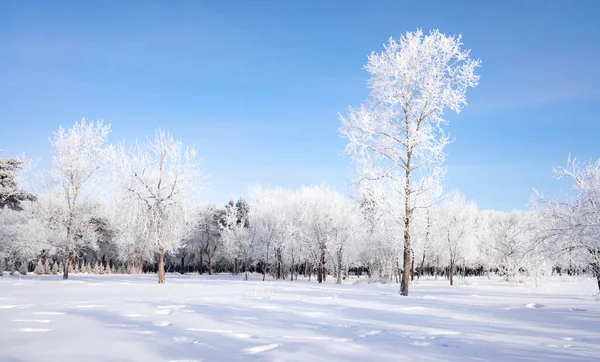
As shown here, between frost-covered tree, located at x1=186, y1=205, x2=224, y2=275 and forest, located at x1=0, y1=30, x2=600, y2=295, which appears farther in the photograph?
frost-covered tree, located at x1=186, y1=205, x2=224, y2=275

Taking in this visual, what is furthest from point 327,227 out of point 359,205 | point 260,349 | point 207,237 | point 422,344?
point 260,349

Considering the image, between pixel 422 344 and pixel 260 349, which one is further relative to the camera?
pixel 422 344

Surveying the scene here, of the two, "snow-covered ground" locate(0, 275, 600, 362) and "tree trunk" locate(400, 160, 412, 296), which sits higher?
"tree trunk" locate(400, 160, 412, 296)

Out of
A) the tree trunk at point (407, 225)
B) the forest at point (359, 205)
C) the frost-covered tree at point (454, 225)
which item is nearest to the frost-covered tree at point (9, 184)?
the forest at point (359, 205)

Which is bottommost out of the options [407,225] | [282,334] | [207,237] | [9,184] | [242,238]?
[282,334]

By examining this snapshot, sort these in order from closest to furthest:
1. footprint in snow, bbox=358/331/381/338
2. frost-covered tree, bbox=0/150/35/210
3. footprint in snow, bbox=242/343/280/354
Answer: footprint in snow, bbox=242/343/280/354
footprint in snow, bbox=358/331/381/338
frost-covered tree, bbox=0/150/35/210

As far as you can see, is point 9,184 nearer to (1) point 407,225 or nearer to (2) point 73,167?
(2) point 73,167

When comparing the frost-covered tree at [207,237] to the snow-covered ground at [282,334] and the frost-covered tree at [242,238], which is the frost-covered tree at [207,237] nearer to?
the frost-covered tree at [242,238]

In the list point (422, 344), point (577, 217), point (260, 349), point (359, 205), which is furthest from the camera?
point (359, 205)

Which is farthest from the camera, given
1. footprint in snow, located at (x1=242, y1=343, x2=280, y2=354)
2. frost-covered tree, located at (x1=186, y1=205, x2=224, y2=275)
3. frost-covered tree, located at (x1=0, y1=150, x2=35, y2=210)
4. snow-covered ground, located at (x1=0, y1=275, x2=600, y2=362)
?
frost-covered tree, located at (x1=186, y1=205, x2=224, y2=275)

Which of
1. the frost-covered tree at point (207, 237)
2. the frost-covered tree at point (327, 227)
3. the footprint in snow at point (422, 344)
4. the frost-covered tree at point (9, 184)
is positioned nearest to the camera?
the footprint in snow at point (422, 344)

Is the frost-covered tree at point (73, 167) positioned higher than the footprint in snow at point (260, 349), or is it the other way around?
the frost-covered tree at point (73, 167)

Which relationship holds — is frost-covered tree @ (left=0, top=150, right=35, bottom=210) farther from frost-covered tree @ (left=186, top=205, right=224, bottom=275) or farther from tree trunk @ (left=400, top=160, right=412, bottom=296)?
frost-covered tree @ (left=186, top=205, right=224, bottom=275)

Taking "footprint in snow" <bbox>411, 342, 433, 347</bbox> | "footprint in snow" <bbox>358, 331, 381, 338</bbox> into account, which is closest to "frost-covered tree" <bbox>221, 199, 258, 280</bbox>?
"footprint in snow" <bbox>358, 331, 381, 338</bbox>
